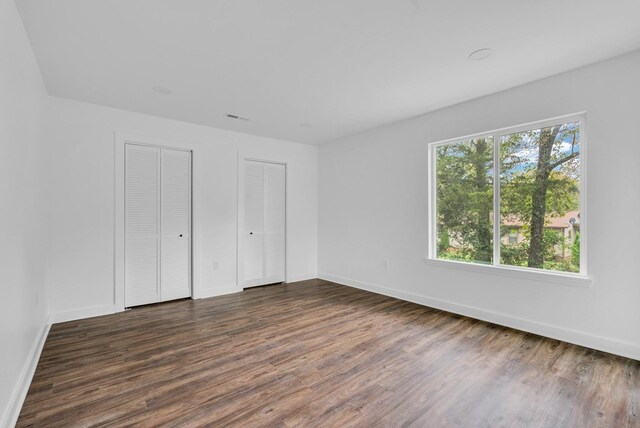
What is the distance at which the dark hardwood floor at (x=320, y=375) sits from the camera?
1.84 m

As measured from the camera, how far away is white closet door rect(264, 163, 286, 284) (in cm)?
521

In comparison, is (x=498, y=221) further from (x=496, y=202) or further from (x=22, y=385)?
(x=22, y=385)

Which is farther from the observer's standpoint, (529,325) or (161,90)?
(161,90)

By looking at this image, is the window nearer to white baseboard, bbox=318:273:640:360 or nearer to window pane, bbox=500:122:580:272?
window pane, bbox=500:122:580:272

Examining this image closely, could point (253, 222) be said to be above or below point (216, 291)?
above

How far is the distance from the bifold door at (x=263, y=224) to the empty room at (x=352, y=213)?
10cm

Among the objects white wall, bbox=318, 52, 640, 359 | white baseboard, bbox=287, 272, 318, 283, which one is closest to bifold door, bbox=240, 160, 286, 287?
white baseboard, bbox=287, 272, 318, 283

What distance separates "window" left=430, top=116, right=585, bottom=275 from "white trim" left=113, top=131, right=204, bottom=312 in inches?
131

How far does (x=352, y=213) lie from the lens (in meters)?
5.10

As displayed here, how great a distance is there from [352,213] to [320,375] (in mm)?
3111

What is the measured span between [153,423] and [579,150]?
13.4 feet

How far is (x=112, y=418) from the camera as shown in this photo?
181cm

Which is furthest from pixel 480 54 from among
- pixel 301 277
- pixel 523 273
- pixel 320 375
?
pixel 301 277

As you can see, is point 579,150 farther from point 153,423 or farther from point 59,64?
point 59,64
